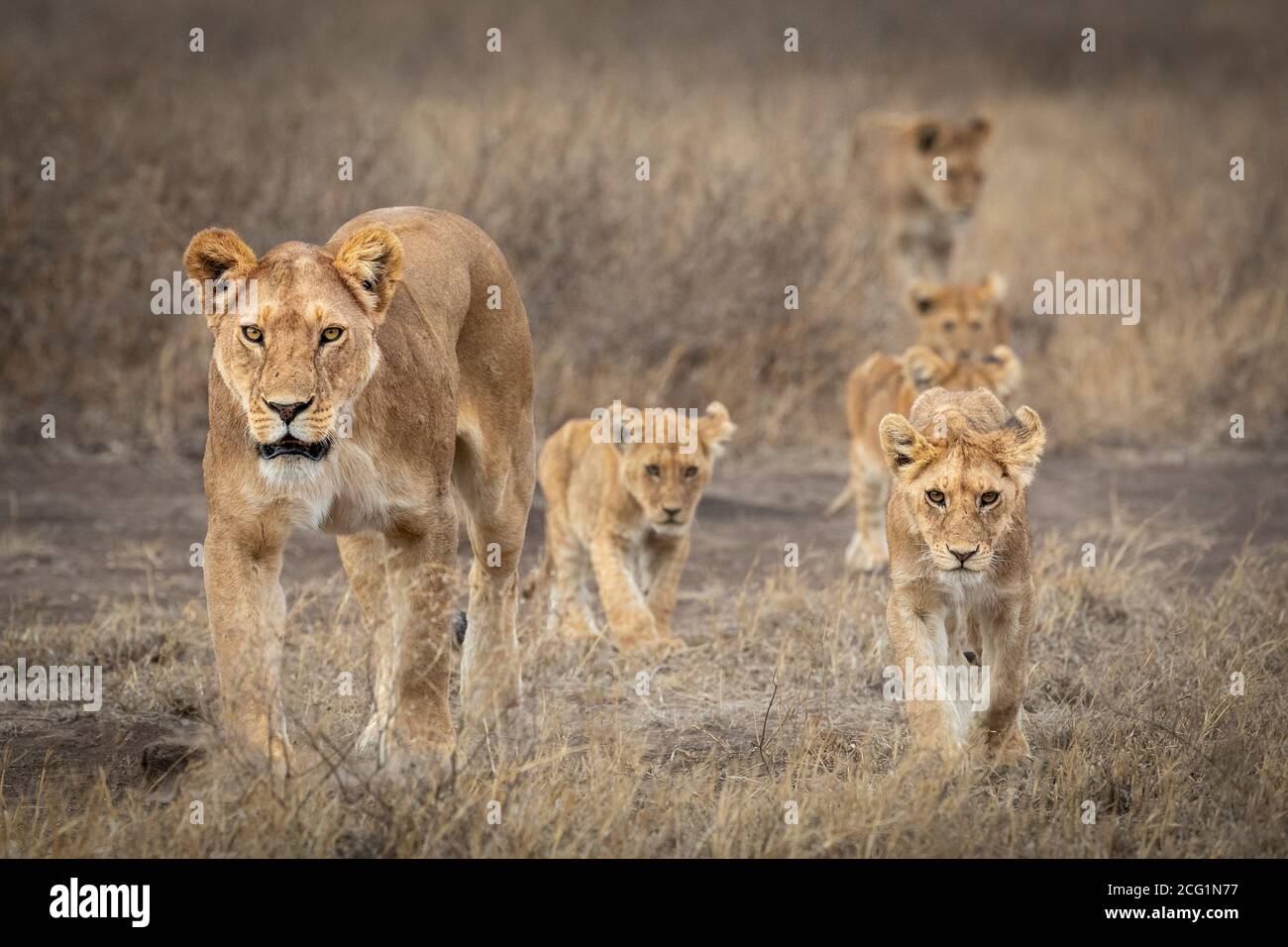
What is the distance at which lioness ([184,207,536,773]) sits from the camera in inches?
162

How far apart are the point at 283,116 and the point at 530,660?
5.35 metres

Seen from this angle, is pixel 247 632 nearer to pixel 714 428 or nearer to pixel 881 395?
pixel 714 428

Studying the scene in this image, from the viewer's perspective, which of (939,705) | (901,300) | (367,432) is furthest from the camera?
(901,300)

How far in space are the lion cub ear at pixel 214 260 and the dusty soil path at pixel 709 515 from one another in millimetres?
2131

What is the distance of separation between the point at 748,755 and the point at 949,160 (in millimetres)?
7730

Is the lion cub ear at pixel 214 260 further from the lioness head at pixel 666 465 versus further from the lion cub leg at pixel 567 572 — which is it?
the lion cub leg at pixel 567 572

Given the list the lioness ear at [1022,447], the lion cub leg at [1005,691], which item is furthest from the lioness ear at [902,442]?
the lion cub leg at [1005,691]

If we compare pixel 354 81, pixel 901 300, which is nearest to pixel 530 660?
pixel 901 300

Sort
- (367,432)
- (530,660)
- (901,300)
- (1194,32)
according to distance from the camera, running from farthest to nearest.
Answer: (1194,32)
(901,300)
(530,660)
(367,432)

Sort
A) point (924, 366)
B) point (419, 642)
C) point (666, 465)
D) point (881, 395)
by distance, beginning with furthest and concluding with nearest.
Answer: point (881, 395), point (924, 366), point (666, 465), point (419, 642)

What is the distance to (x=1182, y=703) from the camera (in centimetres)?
516

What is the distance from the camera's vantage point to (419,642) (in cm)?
453

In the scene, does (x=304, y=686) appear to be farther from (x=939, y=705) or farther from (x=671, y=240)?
(x=671, y=240)

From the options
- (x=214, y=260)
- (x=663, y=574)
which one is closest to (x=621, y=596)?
(x=663, y=574)
